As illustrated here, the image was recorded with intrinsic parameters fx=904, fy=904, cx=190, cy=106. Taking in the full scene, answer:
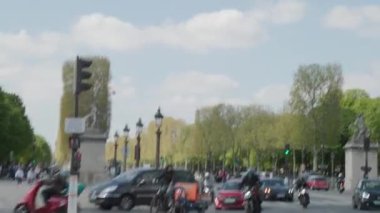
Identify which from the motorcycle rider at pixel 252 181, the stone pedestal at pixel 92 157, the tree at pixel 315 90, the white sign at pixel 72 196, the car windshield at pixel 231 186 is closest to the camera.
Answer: the white sign at pixel 72 196

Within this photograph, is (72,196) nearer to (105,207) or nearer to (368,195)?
(105,207)

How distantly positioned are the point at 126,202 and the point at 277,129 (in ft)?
243

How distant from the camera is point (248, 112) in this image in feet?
403

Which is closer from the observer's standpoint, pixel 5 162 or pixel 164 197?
pixel 164 197

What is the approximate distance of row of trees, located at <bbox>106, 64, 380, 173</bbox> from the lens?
93250 millimetres

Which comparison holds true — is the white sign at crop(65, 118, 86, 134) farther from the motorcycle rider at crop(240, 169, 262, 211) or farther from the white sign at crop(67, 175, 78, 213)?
the motorcycle rider at crop(240, 169, 262, 211)

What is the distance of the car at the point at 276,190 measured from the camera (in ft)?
148

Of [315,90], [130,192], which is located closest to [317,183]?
[315,90]

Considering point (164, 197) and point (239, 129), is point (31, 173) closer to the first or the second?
point (164, 197)

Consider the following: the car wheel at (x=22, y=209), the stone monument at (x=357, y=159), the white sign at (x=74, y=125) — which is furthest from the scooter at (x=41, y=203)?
the stone monument at (x=357, y=159)

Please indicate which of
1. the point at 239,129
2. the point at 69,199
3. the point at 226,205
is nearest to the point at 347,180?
the point at 226,205

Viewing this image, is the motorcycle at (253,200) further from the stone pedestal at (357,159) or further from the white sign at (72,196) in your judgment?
the stone pedestal at (357,159)

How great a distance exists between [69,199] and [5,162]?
3411 inches

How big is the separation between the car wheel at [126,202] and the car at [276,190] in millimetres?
13167
